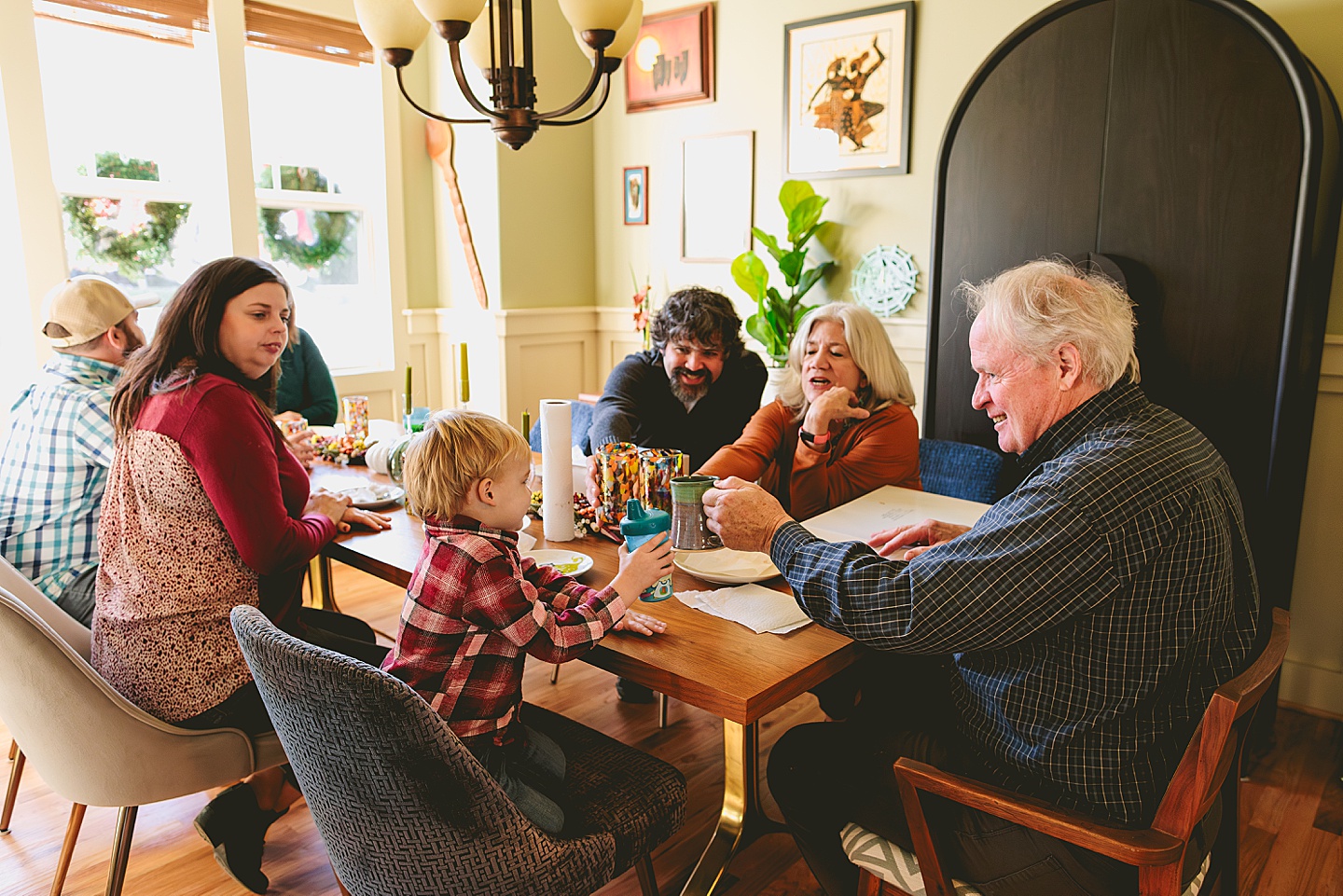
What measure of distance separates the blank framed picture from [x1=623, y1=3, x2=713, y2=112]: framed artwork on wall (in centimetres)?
23

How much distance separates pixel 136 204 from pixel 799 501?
3185mm

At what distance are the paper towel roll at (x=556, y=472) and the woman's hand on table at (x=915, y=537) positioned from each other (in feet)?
2.07

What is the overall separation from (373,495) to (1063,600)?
166 cm

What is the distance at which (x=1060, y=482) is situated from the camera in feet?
3.95

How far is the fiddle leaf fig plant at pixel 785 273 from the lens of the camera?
3609mm

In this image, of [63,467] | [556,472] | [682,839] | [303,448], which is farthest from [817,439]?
[63,467]

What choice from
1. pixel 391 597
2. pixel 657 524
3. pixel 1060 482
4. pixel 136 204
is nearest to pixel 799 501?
pixel 657 524

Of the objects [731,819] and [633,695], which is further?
[633,695]

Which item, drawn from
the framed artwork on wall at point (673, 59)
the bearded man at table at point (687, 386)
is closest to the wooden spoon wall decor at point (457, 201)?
the framed artwork on wall at point (673, 59)

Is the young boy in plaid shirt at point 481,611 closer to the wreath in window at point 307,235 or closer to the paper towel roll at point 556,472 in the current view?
the paper towel roll at point 556,472

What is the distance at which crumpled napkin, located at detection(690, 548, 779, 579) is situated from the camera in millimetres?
1686

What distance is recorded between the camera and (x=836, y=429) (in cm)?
220

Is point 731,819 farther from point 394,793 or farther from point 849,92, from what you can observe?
point 849,92

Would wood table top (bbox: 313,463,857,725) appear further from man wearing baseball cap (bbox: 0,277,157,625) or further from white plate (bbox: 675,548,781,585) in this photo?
man wearing baseball cap (bbox: 0,277,157,625)
